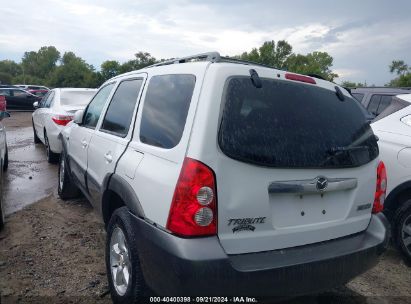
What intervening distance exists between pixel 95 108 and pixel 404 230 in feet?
11.9

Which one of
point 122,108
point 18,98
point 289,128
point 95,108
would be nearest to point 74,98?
point 95,108

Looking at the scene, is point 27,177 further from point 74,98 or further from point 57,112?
point 74,98

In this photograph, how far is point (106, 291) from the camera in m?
3.08

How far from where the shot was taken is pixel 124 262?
2.71m

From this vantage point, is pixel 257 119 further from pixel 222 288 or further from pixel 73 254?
pixel 73 254

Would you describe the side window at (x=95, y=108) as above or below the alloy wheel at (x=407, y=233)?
above

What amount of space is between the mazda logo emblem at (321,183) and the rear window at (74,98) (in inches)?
249

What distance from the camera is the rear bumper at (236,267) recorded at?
2017 millimetres

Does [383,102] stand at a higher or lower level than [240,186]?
higher

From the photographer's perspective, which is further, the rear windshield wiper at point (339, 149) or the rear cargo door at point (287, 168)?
the rear windshield wiper at point (339, 149)

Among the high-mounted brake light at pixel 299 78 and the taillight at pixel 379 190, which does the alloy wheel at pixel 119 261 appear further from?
the taillight at pixel 379 190

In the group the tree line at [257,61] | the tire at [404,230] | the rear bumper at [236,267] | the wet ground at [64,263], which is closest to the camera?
the rear bumper at [236,267]

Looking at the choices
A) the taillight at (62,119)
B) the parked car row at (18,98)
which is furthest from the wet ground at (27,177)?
the parked car row at (18,98)

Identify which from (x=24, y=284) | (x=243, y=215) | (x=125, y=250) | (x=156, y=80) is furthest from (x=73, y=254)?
(x=243, y=215)
